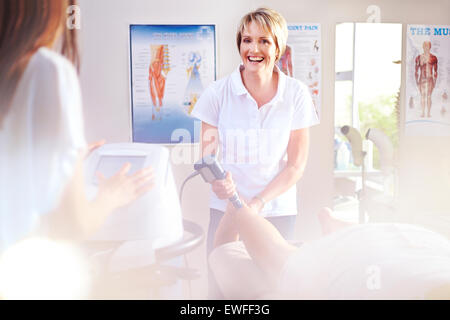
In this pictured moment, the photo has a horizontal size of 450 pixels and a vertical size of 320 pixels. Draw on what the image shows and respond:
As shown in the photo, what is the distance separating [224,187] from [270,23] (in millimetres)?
419

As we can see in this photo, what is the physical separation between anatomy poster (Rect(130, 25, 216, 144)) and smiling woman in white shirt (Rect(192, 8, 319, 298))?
0.04 m

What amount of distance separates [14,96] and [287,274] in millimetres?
707

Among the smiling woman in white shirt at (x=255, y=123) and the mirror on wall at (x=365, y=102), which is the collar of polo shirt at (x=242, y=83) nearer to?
the smiling woman in white shirt at (x=255, y=123)

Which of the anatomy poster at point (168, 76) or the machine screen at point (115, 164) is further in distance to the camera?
the anatomy poster at point (168, 76)

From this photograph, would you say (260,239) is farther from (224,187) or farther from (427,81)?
(427,81)

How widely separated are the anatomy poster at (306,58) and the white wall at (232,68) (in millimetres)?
17

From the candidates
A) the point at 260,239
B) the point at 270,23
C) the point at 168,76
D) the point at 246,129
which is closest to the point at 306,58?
the point at 270,23

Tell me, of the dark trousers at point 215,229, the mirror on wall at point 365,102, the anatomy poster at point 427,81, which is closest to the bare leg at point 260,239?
the dark trousers at point 215,229

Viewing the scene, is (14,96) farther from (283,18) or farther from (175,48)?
(283,18)

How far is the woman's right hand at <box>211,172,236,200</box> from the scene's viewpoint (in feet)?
3.49

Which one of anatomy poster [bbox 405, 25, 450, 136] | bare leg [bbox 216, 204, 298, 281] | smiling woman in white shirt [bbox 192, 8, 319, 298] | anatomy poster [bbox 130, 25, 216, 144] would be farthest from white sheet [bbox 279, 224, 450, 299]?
anatomy poster [bbox 130, 25, 216, 144]

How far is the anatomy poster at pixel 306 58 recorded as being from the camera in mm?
1081

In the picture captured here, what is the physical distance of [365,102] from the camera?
1.14 metres

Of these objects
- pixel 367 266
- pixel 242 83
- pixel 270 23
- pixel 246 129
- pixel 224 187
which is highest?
pixel 270 23
